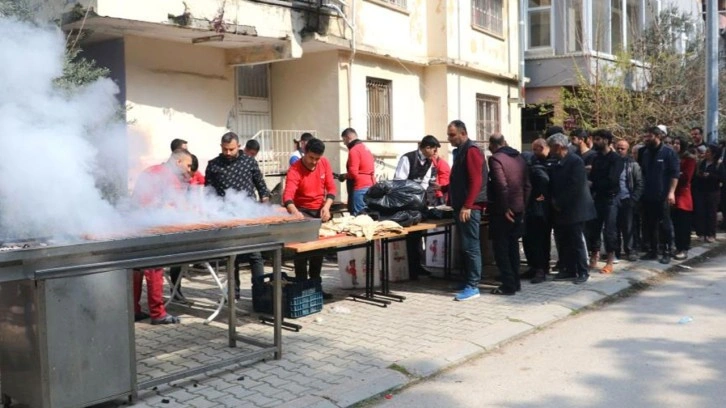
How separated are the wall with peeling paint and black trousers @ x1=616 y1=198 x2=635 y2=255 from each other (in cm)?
697

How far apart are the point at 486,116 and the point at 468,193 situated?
36.1 ft

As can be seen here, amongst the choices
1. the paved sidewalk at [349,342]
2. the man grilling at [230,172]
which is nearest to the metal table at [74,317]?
the paved sidewalk at [349,342]

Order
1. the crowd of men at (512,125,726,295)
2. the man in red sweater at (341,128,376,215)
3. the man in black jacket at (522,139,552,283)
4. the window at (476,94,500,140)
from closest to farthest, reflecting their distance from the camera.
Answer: the crowd of men at (512,125,726,295) → the man in black jacket at (522,139,552,283) → the man in red sweater at (341,128,376,215) → the window at (476,94,500,140)

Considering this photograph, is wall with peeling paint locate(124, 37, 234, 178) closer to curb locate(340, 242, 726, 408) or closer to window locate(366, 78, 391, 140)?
window locate(366, 78, 391, 140)

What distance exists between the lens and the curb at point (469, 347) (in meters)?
4.91

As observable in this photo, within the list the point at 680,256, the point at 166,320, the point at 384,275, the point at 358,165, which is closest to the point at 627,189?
the point at 680,256

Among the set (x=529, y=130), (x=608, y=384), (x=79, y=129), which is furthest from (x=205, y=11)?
(x=529, y=130)

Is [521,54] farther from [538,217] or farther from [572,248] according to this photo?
[572,248]

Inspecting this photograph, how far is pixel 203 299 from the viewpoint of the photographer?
8078mm

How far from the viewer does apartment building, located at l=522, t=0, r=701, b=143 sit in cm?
1934

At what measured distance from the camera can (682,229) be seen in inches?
425

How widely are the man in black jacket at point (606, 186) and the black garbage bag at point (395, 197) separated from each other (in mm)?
2835

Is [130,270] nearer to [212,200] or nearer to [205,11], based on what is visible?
[212,200]

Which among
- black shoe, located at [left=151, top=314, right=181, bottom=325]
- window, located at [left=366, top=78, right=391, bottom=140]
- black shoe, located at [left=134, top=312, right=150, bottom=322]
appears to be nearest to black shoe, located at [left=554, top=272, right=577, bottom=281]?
black shoe, located at [left=151, top=314, right=181, bottom=325]
